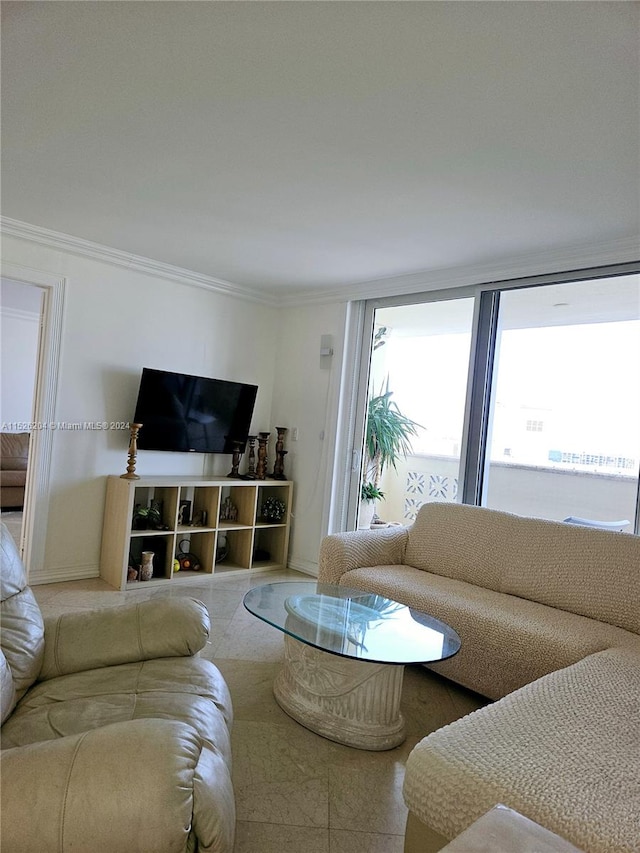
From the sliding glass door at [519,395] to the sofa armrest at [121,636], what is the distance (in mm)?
2440

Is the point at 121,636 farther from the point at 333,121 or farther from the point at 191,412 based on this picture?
the point at 191,412

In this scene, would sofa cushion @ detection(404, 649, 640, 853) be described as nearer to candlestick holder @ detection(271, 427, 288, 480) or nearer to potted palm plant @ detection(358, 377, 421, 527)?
potted palm plant @ detection(358, 377, 421, 527)

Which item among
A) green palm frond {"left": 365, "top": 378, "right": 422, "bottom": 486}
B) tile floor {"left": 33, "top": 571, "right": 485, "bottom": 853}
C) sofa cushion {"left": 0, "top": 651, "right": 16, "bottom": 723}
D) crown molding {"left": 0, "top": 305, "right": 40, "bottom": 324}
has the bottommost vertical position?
tile floor {"left": 33, "top": 571, "right": 485, "bottom": 853}

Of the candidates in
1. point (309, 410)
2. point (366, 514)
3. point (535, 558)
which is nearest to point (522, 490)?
point (535, 558)

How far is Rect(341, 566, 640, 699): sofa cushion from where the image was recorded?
94.7 inches

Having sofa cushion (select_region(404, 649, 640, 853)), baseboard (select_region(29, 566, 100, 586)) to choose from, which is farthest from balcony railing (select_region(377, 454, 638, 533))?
baseboard (select_region(29, 566, 100, 586))

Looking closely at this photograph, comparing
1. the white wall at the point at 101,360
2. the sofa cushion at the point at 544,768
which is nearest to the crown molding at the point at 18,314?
the white wall at the point at 101,360

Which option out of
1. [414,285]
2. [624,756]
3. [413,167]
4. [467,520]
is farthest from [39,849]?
[414,285]

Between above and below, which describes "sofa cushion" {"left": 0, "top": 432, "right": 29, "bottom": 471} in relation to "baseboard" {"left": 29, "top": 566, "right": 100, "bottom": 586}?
above

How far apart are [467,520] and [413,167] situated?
1.98m

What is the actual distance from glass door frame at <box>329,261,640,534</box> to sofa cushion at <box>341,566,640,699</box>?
90 cm

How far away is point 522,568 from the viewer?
3072 millimetres

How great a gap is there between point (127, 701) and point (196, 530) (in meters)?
2.93

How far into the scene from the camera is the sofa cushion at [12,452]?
266 inches
